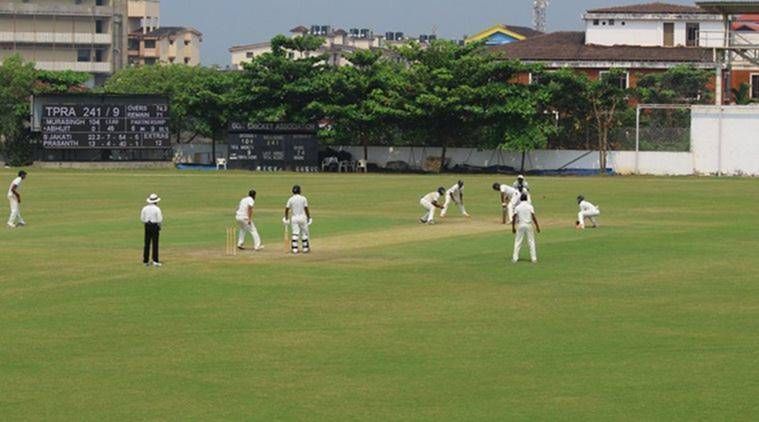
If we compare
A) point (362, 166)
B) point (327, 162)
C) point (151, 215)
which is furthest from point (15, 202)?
point (362, 166)

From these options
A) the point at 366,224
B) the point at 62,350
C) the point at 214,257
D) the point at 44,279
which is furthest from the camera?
the point at 366,224

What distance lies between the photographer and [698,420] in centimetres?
1847

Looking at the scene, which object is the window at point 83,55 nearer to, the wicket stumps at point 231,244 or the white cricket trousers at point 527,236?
the wicket stumps at point 231,244

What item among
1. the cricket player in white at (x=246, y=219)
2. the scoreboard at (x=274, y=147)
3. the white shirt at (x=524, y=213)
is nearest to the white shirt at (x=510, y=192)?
the cricket player in white at (x=246, y=219)

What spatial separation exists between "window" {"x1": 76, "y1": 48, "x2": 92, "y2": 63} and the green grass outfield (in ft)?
330

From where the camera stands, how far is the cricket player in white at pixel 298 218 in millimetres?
38469

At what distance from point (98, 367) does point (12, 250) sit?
63.6 ft

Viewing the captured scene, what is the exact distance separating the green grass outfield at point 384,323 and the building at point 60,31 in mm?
98366

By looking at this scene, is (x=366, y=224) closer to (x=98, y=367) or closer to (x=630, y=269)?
(x=630, y=269)

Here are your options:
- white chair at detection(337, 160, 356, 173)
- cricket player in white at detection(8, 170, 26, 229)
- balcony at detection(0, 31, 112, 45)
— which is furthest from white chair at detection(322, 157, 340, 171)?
balcony at detection(0, 31, 112, 45)

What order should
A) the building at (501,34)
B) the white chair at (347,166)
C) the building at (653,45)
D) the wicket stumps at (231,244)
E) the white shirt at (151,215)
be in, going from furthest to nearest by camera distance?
the building at (501,34) < the white chair at (347,166) < the building at (653,45) < the wicket stumps at (231,244) < the white shirt at (151,215)

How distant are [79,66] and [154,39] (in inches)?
1470

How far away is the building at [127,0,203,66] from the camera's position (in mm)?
185250

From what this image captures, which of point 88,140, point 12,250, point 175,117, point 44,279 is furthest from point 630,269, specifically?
point 175,117
